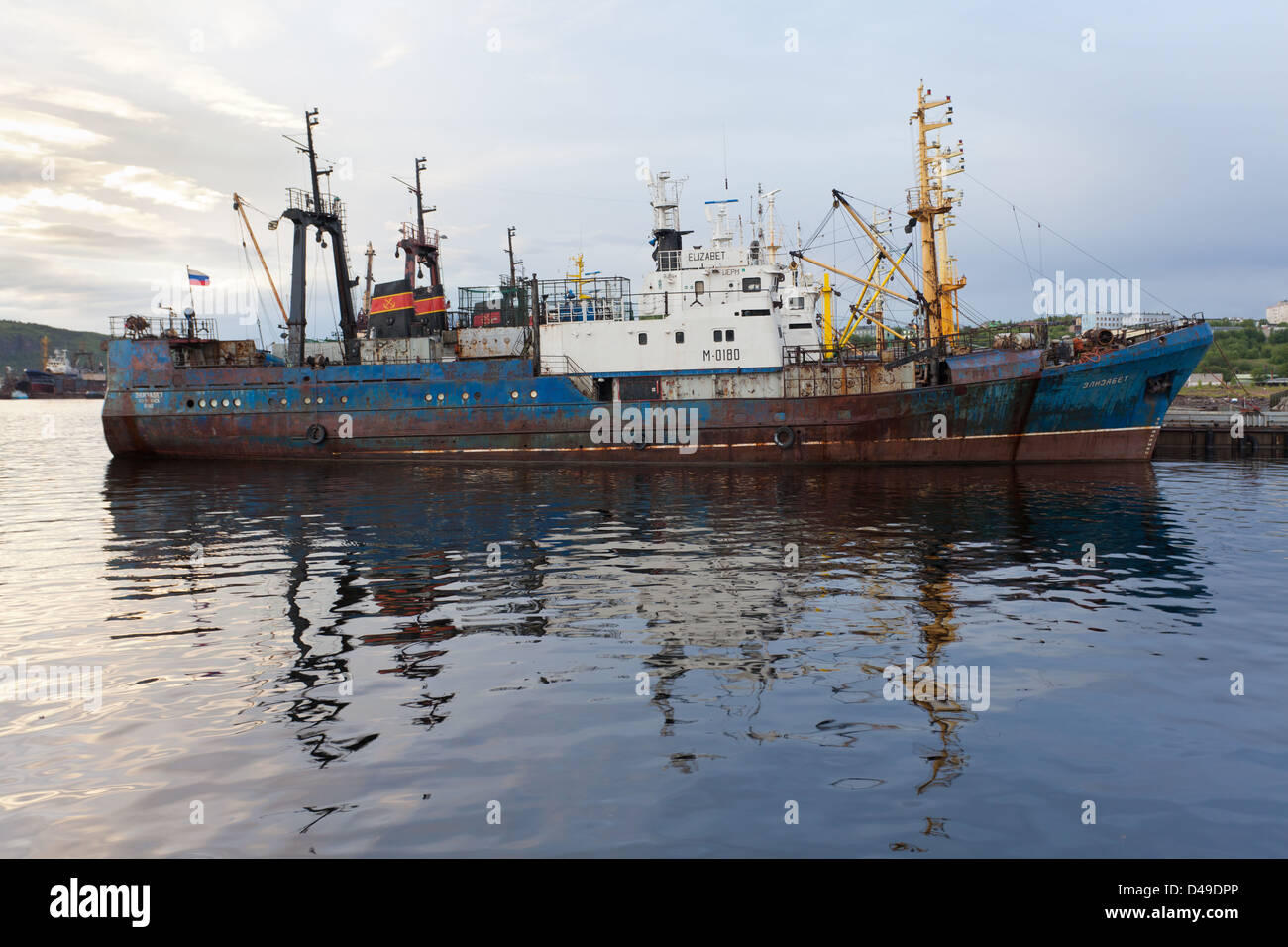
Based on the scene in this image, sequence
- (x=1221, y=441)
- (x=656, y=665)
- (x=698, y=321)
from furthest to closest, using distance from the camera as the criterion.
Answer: (x=1221, y=441) → (x=698, y=321) → (x=656, y=665)

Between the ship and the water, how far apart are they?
527 inches

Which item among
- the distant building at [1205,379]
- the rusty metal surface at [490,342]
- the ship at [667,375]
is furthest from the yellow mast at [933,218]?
the distant building at [1205,379]

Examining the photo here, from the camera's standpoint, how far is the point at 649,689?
Result: 378 inches

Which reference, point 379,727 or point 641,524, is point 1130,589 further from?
point 379,727

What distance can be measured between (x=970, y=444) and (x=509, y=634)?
91.0 ft

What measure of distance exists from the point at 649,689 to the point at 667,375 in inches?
1119

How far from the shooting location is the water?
657 centimetres

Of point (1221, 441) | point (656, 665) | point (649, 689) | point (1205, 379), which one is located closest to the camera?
point (649, 689)

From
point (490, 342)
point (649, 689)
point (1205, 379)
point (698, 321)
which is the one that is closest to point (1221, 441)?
point (698, 321)

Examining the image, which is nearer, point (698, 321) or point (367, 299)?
point (698, 321)

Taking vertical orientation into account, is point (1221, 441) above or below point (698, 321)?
below

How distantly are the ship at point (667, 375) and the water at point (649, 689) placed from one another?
13391 millimetres

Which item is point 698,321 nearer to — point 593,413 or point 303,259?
point 593,413

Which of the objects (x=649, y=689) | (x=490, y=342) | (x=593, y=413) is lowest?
(x=649, y=689)
